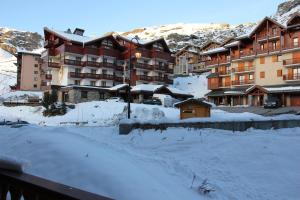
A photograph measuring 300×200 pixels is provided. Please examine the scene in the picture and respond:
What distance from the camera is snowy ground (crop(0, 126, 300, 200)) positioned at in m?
5.47

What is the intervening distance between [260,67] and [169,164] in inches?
1973

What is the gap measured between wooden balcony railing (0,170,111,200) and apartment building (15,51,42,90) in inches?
3178

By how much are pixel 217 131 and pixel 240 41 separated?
4702 cm

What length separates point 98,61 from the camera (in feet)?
205

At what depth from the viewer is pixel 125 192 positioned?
189 inches

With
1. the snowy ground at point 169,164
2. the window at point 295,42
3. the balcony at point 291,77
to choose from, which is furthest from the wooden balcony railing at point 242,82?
the snowy ground at point 169,164

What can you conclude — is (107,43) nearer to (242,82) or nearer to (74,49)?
(74,49)

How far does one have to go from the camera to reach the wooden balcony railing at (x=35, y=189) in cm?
247

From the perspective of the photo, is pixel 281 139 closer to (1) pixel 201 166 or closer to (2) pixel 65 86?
(1) pixel 201 166

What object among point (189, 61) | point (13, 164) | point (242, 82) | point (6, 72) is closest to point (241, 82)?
point (242, 82)

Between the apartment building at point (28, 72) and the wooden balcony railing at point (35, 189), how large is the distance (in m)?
80.7

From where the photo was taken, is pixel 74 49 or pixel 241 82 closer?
pixel 241 82

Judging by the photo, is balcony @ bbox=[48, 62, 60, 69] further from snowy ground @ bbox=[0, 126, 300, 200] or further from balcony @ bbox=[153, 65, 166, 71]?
snowy ground @ bbox=[0, 126, 300, 200]

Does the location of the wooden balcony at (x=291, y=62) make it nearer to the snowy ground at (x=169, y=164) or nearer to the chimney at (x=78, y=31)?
the chimney at (x=78, y=31)
